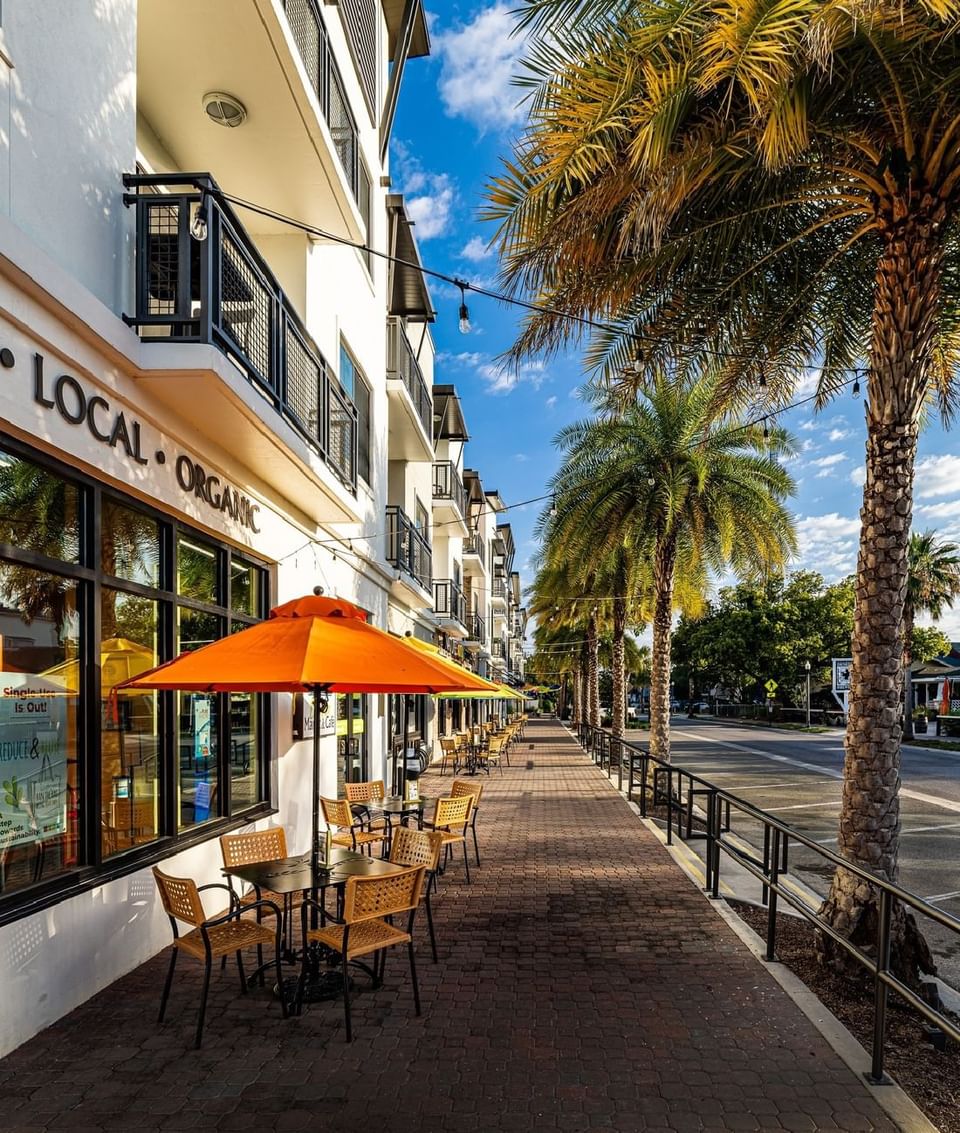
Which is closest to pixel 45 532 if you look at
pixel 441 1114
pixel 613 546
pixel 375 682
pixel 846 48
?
pixel 375 682

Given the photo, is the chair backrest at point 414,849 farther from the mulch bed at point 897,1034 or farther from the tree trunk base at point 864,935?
the tree trunk base at point 864,935

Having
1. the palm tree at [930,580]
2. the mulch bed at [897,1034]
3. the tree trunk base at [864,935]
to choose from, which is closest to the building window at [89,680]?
the mulch bed at [897,1034]

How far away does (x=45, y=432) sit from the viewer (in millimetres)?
5062

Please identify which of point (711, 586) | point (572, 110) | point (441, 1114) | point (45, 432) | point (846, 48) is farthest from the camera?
point (711, 586)

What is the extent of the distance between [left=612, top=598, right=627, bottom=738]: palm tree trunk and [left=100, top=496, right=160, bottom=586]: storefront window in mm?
17438

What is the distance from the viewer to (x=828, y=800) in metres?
17.2

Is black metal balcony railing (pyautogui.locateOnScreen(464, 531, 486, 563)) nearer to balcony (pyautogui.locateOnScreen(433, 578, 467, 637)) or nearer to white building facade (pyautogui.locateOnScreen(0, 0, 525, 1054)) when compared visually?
balcony (pyautogui.locateOnScreen(433, 578, 467, 637))

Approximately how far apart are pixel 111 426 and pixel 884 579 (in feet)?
19.0

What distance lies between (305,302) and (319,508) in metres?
2.73

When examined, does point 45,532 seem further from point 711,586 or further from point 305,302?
point 711,586

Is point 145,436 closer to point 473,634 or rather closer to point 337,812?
point 337,812

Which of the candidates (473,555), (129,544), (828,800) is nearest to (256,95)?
(129,544)

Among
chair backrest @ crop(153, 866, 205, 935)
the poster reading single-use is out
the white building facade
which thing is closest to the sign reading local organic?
the white building facade

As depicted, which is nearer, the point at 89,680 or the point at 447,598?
the point at 89,680
